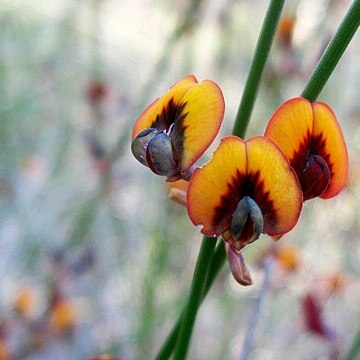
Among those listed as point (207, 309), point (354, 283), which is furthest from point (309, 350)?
point (207, 309)

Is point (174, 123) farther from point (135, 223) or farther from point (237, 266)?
point (135, 223)

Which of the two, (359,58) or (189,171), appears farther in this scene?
(359,58)

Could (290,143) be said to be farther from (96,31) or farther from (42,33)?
(42,33)

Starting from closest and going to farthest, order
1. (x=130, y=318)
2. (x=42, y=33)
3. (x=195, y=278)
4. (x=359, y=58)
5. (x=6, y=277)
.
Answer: (x=195, y=278) → (x=130, y=318) → (x=6, y=277) → (x=359, y=58) → (x=42, y=33)

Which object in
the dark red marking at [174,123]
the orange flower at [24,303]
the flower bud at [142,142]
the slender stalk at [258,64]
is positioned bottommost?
the orange flower at [24,303]

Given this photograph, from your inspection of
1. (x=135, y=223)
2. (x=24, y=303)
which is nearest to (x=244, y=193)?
(x=24, y=303)

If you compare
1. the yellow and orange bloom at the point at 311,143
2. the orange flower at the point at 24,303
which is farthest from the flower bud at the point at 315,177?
the orange flower at the point at 24,303

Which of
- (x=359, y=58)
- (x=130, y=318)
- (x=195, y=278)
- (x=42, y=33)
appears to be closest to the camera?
(x=195, y=278)

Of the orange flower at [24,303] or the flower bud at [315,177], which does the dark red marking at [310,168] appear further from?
the orange flower at [24,303]
